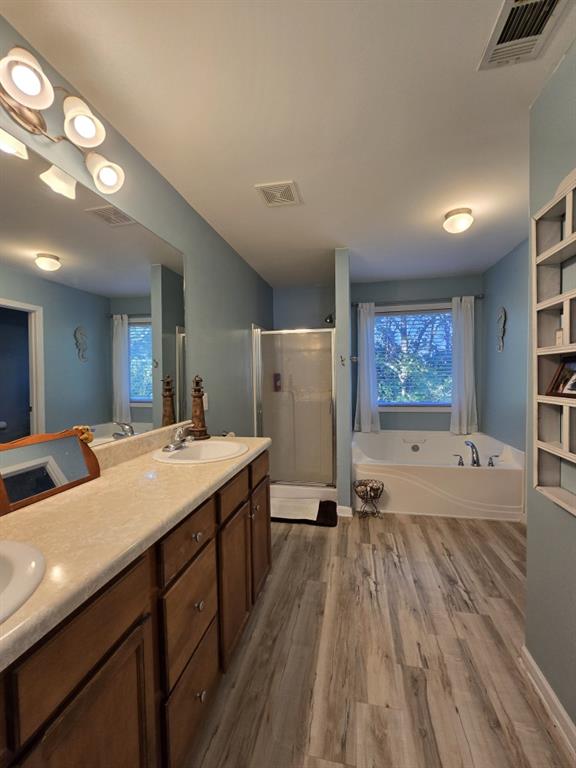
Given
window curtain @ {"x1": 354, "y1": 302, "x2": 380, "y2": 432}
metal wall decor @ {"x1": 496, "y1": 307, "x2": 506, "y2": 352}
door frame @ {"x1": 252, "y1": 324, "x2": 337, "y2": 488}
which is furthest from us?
window curtain @ {"x1": 354, "y1": 302, "x2": 380, "y2": 432}

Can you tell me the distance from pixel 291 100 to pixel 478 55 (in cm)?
68

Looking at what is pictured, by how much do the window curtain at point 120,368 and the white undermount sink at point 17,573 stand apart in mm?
796

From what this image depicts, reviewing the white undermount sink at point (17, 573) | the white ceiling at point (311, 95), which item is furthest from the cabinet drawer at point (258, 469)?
the white ceiling at point (311, 95)

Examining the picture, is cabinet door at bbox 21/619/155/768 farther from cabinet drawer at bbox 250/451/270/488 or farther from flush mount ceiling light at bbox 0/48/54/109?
flush mount ceiling light at bbox 0/48/54/109

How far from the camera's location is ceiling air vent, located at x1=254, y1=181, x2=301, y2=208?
1.89 metres

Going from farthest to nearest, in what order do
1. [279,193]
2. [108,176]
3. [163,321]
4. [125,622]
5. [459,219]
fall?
[459,219]
[279,193]
[163,321]
[108,176]
[125,622]

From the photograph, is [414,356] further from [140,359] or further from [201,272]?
[140,359]

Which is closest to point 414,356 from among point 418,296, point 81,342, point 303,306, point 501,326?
point 418,296

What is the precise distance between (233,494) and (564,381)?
1.34m

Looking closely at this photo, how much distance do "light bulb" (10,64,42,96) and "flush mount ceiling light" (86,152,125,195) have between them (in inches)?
11.3

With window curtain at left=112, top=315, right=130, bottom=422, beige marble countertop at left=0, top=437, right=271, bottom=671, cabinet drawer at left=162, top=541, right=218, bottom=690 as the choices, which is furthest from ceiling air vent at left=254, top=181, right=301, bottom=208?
cabinet drawer at left=162, top=541, right=218, bottom=690

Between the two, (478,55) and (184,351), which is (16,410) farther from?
(478,55)

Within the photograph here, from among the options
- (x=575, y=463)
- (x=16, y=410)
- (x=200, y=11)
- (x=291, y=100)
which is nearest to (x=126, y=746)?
(x=16, y=410)

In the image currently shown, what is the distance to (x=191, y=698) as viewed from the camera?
1.01m
